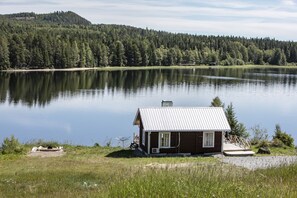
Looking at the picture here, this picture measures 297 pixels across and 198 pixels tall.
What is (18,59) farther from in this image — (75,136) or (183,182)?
(183,182)

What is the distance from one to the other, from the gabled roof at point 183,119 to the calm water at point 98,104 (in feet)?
28.2

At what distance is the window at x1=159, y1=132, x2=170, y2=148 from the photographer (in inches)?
1303

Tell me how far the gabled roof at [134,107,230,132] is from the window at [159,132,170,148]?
460 millimetres

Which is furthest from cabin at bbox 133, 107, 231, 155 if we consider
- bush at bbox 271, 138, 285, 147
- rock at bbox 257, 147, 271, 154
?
bush at bbox 271, 138, 285, 147

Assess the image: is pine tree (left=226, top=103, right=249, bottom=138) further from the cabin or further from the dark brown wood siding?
the dark brown wood siding

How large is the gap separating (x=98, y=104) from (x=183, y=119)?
34552 mm

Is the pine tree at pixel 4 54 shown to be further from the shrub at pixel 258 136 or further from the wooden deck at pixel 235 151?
the wooden deck at pixel 235 151

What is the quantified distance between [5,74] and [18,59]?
423 inches

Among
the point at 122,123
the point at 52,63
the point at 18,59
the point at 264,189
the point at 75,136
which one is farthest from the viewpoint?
the point at 52,63

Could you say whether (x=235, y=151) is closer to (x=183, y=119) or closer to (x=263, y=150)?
(x=263, y=150)

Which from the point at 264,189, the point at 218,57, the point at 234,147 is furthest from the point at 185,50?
the point at 264,189

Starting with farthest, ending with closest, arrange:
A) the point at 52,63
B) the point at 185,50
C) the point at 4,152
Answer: the point at 185,50, the point at 52,63, the point at 4,152

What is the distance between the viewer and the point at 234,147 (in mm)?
35531

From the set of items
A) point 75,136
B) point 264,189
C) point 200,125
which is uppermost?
point 264,189
